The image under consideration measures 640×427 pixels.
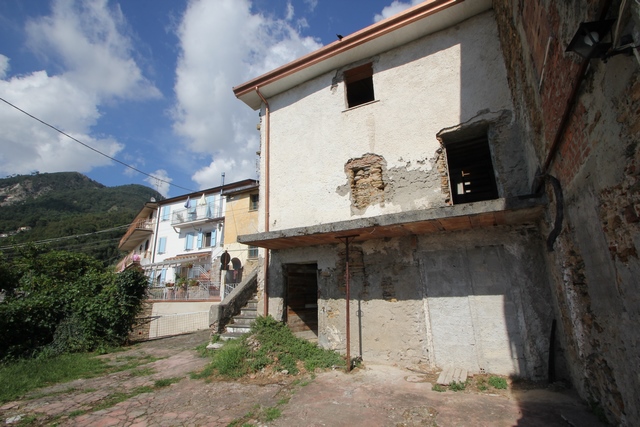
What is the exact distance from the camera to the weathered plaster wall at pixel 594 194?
2.18 metres

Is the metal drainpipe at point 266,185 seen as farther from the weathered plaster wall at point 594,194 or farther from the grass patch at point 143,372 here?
the weathered plaster wall at point 594,194

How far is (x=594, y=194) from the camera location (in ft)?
9.19

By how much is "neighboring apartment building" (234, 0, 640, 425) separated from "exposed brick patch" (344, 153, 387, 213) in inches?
1.6

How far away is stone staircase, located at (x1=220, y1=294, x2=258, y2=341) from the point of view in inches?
325

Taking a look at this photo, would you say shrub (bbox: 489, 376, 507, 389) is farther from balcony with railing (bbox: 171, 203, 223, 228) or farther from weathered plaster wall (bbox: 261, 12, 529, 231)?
balcony with railing (bbox: 171, 203, 223, 228)

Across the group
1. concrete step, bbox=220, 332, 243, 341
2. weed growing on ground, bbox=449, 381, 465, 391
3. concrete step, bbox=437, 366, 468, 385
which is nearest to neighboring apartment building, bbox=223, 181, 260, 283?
concrete step, bbox=220, 332, 243, 341

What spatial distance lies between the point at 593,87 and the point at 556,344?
4199 millimetres

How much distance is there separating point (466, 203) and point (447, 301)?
1.92m

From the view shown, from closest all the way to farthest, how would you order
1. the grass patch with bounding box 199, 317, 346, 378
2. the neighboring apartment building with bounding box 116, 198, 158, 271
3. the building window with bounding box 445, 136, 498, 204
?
the grass patch with bounding box 199, 317, 346, 378, the building window with bounding box 445, 136, 498, 204, the neighboring apartment building with bounding box 116, 198, 158, 271

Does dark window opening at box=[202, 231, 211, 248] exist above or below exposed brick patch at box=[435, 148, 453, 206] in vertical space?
above

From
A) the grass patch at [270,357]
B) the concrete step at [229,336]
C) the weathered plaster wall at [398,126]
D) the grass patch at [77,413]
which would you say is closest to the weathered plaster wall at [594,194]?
the weathered plaster wall at [398,126]

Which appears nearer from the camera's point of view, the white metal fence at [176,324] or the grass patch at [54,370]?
the grass patch at [54,370]

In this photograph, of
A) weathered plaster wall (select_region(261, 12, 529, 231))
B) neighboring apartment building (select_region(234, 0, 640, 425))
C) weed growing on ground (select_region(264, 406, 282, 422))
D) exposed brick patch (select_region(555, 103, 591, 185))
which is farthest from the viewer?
weathered plaster wall (select_region(261, 12, 529, 231))

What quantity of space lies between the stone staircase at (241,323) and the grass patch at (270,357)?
1148 millimetres
